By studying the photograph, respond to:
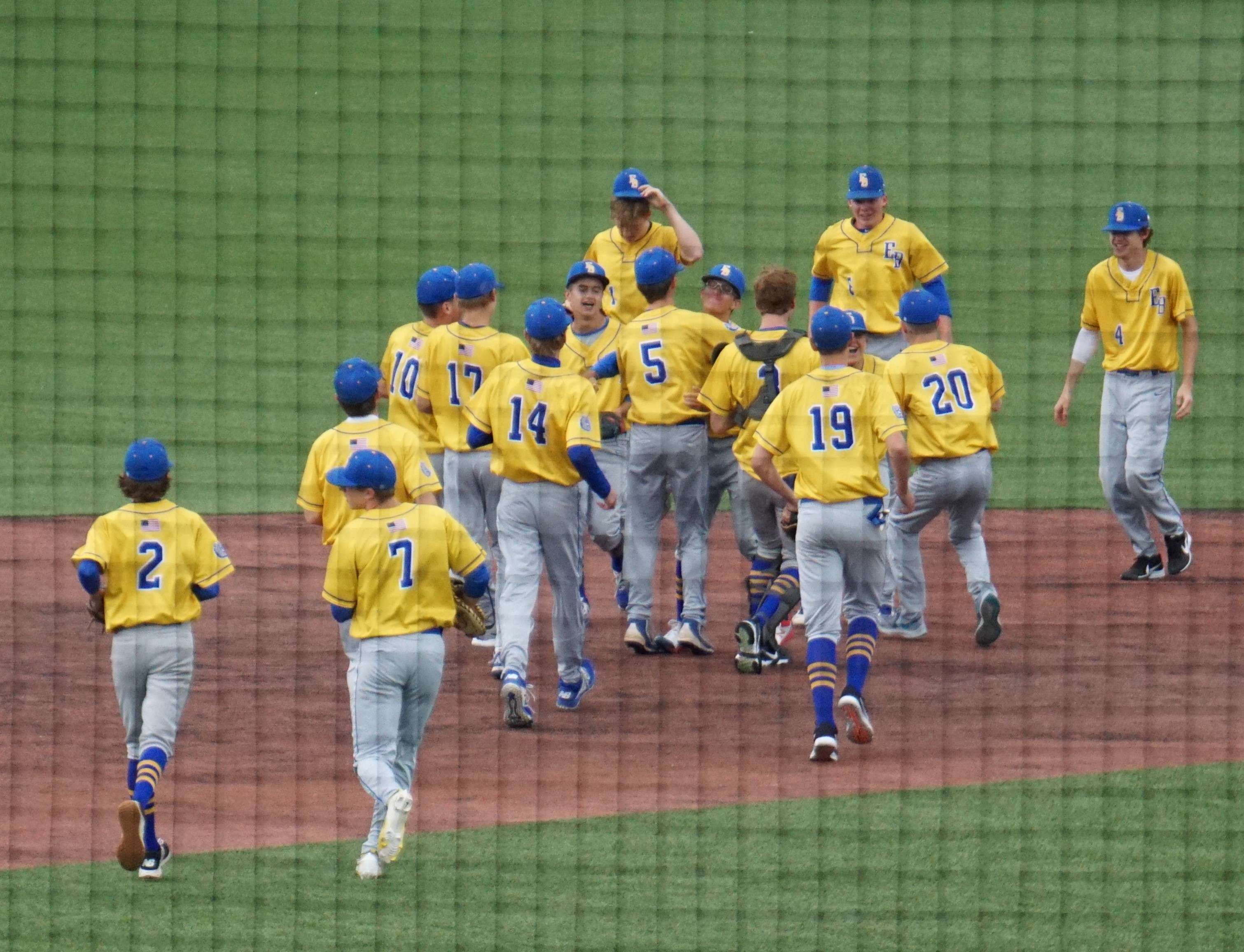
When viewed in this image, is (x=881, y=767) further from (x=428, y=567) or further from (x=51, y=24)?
(x=51, y=24)

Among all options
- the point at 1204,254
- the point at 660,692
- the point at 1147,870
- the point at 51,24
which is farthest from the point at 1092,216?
the point at 1147,870

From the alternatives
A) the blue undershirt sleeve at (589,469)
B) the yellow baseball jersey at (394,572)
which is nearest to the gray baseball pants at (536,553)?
the blue undershirt sleeve at (589,469)

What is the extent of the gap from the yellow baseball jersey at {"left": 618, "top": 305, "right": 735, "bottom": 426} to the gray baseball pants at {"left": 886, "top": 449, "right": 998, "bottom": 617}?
107cm

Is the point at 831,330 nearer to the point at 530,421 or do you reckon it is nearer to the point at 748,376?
the point at 748,376

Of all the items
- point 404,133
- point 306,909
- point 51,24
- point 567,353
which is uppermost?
point 51,24

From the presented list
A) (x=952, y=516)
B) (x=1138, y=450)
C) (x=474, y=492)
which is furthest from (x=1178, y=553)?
(x=474, y=492)

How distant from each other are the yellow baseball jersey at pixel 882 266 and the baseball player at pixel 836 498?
2057 millimetres

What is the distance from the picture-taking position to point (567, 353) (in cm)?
906

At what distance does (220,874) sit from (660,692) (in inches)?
103

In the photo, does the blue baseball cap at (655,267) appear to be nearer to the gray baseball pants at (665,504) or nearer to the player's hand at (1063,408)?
the gray baseball pants at (665,504)

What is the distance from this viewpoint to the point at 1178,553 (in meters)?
10.4

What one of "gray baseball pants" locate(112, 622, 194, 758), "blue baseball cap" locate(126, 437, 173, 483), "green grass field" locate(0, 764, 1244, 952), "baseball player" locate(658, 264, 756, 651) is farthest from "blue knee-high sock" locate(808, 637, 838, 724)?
"blue baseball cap" locate(126, 437, 173, 483)

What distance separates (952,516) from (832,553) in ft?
5.41

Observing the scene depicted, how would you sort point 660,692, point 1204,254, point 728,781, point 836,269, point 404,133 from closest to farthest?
point 728,781
point 660,692
point 836,269
point 1204,254
point 404,133
